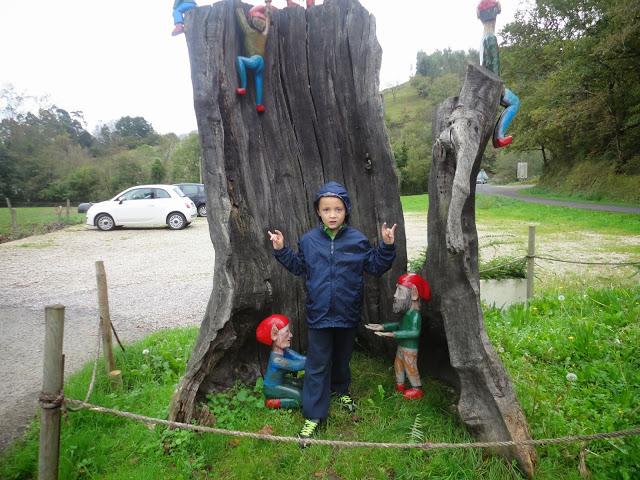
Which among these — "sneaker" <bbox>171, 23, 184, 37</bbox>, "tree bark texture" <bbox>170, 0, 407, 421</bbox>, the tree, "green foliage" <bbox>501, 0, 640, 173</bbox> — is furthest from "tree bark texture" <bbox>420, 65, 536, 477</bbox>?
the tree

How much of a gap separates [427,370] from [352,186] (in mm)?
1570

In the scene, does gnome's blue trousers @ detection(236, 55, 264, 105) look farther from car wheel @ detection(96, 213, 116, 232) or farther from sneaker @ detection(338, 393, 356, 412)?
car wheel @ detection(96, 213, 116, 232)

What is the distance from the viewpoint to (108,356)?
11.7 ft

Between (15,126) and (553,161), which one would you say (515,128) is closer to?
(553,161)

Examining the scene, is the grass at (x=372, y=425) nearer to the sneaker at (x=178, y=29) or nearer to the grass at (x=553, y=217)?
the sneaker at (x=178, y=29)

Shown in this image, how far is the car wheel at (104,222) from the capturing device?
14.3 m

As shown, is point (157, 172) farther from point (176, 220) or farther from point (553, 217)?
point (553, 217)

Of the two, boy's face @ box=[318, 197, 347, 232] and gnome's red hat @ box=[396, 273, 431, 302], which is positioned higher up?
boy's face @ box=[318, 197, 347, 232]

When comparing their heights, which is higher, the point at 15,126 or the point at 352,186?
the point at 15,126

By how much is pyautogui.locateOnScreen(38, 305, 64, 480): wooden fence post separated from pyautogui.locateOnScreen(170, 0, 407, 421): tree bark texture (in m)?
0.83

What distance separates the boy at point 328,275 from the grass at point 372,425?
10.9 inches

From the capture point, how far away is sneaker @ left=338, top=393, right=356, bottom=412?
3.05 m

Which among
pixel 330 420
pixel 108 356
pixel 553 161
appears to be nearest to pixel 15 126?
pixel 108 356

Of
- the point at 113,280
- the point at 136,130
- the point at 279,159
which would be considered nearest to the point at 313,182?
the point at 279,159
